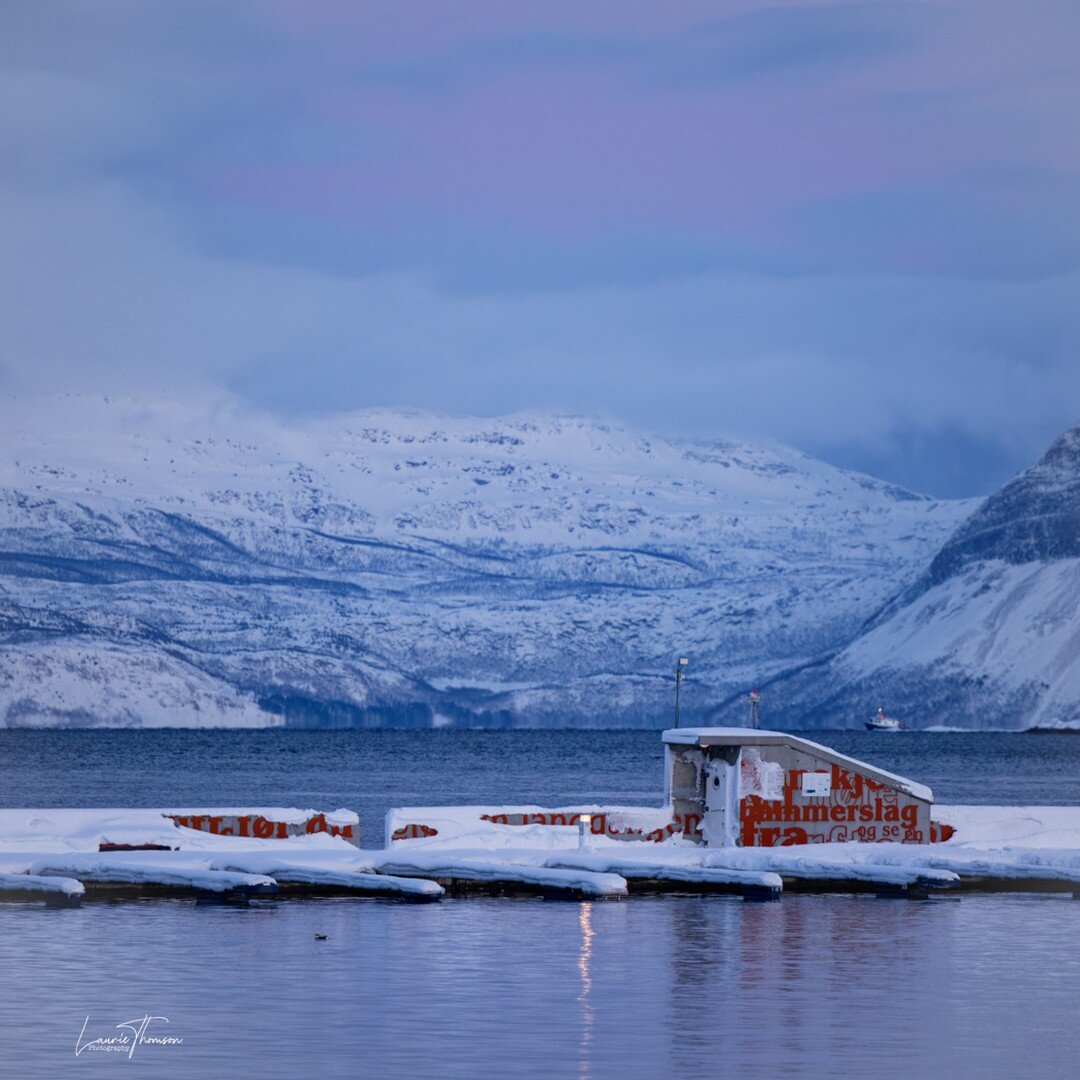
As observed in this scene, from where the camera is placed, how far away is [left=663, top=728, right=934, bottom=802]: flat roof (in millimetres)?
57844

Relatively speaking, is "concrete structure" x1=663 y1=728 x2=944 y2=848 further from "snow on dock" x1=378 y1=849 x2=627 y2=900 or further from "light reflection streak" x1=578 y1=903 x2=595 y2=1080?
"light reflection streak" x1=578 y1=903 x2=595 y2=1080

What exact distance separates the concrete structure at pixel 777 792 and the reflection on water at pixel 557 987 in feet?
19.9

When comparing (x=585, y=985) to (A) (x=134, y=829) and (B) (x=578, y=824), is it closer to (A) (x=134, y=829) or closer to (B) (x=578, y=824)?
(A) (x=134, y=829)

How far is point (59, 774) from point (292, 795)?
48.5 m

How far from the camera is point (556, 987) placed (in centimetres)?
3725

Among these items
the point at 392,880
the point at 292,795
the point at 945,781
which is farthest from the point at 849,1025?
the point at 945,781

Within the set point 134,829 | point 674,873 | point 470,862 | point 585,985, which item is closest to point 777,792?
point 674,873

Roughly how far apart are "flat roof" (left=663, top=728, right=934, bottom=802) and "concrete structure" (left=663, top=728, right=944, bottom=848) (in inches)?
1.0

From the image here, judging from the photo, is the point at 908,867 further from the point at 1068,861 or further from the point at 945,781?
the point at 945,781

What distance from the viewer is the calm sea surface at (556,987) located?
29844 mm

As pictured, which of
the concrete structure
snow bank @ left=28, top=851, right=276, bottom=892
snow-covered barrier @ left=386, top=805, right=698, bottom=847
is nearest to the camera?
snow bank @ left=28, top=851, right=276, bottom=892

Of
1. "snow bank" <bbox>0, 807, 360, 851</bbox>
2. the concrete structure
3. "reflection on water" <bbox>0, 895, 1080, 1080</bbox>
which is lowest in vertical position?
"reflection on water" <bbox>0, 895, 1080, 1080</bbox>

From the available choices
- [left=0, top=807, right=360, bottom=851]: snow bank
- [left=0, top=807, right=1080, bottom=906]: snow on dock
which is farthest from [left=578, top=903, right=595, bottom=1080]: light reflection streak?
[left=0, top=807, right=360, bottom=851]: snow bank

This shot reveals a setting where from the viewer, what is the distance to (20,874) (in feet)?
164
